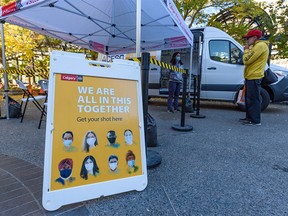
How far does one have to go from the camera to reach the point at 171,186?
216 cm

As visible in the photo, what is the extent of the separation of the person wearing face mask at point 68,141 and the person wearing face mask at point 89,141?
0.09 meters

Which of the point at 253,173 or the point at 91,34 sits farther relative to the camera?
the point at 91,34

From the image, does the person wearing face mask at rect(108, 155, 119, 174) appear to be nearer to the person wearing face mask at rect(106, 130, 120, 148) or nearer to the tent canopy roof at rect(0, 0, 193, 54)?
the person wearing face mask at rect(106, 130, 120, 148)

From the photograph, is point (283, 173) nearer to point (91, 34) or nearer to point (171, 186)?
point (171, 186)

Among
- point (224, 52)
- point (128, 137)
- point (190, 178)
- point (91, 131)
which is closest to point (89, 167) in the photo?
point (91, 131)

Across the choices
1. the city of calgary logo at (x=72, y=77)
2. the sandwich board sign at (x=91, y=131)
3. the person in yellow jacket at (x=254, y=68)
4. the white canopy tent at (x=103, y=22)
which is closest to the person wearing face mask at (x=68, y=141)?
the sandwich board sign at (x=91, y=131)

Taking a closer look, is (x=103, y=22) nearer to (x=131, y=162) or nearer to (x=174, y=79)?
(x=174, y=79)

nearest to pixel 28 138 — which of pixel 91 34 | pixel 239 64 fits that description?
pixel 91 34

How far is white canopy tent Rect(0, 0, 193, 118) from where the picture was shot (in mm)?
3949

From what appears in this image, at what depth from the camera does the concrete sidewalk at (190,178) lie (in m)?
1.80

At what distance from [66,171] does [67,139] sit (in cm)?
25

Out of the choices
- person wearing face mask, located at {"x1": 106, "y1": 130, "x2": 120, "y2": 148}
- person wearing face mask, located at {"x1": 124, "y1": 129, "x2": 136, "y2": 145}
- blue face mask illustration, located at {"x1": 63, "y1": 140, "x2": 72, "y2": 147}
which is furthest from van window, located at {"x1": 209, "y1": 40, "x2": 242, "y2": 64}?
blue face mask illustration, located at {"x1": 63, "y1": 140, "x2": 72, "y2": 147}

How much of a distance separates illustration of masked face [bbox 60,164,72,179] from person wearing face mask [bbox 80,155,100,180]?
3.8 inches

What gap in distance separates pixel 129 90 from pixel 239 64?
525 centimetres
